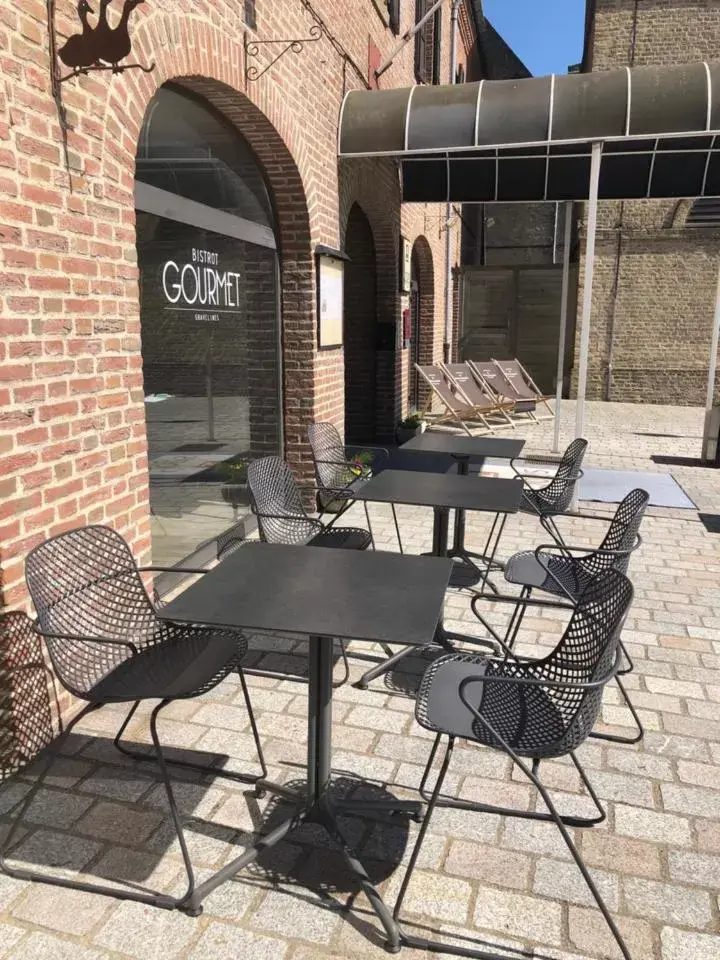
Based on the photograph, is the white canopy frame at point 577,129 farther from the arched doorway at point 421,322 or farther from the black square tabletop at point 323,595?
the arched doorway at point 421,322

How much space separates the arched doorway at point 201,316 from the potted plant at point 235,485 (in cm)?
1

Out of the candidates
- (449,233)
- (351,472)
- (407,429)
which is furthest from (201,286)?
(449,233)

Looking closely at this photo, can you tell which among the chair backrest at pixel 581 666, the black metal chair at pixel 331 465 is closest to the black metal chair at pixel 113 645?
the chair backrest at pixel 581 666

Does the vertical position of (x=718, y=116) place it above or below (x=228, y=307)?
above

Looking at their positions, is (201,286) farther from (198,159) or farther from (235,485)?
(235,485)

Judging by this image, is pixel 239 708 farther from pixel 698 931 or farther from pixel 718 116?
pixel 718 116

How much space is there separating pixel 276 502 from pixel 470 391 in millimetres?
7637

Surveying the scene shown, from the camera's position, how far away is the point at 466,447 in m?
5.46

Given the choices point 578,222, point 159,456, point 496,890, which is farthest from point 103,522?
point 578,222

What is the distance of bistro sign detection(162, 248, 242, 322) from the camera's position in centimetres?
446

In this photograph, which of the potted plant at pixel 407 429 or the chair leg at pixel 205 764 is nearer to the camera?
the chair leg at pixel 205 764

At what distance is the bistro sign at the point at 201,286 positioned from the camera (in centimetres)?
446

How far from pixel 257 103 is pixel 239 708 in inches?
151

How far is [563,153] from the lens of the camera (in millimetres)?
7688
